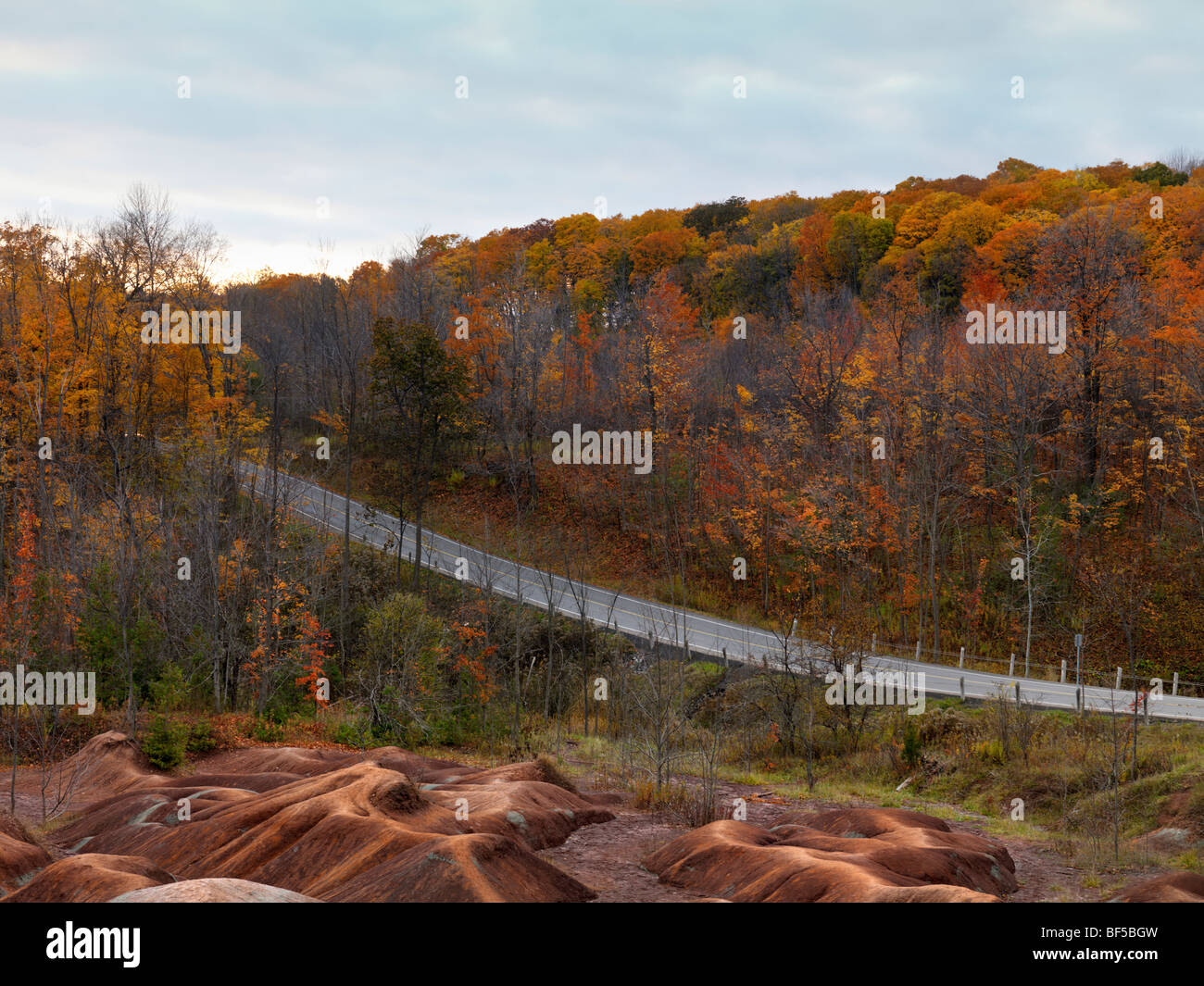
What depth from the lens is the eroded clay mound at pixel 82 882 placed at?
800 cm

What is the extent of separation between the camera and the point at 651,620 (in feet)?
79.2

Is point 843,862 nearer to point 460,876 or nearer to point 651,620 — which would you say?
point 460,876

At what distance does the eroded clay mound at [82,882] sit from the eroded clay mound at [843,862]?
5758 millimetres

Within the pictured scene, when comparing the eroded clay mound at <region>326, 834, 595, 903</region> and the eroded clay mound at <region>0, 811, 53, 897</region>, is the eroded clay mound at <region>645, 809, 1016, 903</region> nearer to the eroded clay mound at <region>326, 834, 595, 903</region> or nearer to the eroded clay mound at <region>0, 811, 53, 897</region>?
the eroded clay mound at <region>326, 834, 595, 903</region>

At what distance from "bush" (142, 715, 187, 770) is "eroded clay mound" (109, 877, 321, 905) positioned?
38.9 feet

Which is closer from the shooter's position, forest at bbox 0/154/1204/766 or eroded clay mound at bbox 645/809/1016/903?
eroded clay mound at bbox 645/809/1016/903

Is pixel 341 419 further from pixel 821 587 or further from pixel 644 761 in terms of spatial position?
pixel 644 761

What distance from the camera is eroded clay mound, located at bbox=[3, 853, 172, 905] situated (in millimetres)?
8000

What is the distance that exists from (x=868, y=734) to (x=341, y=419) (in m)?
37.8

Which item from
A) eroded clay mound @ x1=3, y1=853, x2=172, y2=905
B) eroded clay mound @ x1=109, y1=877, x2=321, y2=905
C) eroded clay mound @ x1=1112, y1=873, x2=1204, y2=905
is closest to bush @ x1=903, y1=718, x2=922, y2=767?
eroded clay mound @ x1=1112, y1=873, x2=1204, y2=905

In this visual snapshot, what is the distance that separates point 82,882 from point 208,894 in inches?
91.5

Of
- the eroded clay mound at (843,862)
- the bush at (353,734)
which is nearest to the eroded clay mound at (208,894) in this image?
the eroded clay mound at (843,862)

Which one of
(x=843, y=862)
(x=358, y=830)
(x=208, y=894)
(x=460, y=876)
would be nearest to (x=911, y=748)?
(x=843, y=862)

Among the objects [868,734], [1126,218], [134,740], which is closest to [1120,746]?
[868,734]
